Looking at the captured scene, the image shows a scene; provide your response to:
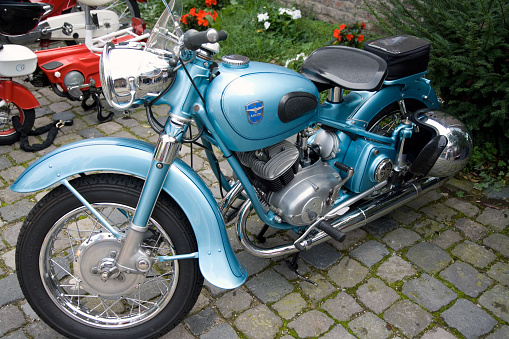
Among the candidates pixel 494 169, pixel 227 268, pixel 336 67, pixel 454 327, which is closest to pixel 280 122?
pixel 336 67

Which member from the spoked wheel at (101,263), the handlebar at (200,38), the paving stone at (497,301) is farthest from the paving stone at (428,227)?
the handlebar at (200,38)

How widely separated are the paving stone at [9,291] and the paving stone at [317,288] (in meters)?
1.64

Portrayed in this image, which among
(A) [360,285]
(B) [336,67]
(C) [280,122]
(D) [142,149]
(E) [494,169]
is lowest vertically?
(A) [360,285]

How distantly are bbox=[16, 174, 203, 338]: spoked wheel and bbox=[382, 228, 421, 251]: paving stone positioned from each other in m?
1.46

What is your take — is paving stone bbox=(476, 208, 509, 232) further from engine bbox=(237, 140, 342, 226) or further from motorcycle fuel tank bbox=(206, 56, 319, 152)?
motorcycle fuel tank bbox=(206, 56, 319, 152)

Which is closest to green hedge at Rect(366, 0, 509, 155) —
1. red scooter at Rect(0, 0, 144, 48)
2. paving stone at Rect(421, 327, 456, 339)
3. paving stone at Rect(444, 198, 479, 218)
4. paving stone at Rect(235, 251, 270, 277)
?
paving stone at Rect(444, 198, 479, 218)

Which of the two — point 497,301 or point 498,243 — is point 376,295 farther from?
point 498,243

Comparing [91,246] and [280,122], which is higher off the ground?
[280,122]

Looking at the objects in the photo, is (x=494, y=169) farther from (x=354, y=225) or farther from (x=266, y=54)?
(x=266, y=54)

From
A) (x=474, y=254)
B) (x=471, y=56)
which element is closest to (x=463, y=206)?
(x=474, y=254)

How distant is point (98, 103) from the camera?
455 centimetres

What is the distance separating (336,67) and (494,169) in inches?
86.6

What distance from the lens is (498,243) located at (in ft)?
10.4

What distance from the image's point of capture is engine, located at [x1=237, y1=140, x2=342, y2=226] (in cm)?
Result: 237
